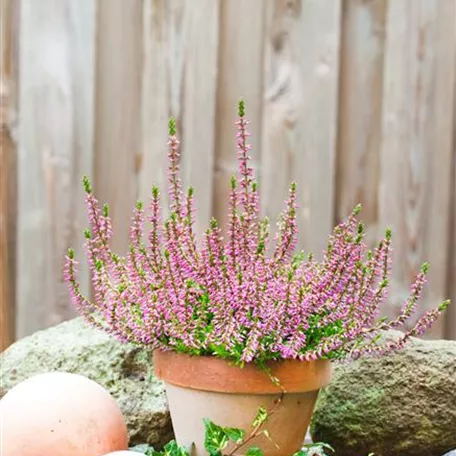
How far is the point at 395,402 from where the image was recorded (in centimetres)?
233

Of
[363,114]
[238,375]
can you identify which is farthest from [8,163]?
[238,375]

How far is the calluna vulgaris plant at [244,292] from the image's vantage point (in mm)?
1923

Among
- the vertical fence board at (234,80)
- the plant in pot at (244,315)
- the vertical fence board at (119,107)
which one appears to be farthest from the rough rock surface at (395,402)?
the vertical fence board at (119,107)

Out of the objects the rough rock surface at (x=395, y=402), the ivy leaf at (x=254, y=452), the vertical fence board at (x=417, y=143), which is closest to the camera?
the ivy leaf at (x=254, y=452)

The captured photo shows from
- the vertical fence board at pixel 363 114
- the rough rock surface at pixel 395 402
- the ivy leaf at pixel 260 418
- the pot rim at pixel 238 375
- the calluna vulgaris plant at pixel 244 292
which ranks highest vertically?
the vertical fence board at pixel 363 114

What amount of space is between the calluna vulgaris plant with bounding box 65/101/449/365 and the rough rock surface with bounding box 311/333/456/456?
0.30 meters

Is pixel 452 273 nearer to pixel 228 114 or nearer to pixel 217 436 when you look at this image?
pixel 228 114

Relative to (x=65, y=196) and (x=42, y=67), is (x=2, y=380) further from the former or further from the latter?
(x=42, y=67)

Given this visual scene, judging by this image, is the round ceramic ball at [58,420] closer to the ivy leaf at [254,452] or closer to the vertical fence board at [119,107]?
the ivy leaf at [254,452]

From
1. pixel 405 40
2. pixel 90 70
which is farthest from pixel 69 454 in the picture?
pixel 405 40

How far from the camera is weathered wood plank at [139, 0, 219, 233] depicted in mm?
2906

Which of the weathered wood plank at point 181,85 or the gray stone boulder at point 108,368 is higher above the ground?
the weathered wood plank at point 181,85

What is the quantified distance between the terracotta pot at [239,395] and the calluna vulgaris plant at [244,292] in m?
0.03

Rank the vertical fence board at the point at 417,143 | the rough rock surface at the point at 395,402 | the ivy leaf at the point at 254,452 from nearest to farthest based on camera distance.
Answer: the ivy leaf at the point at 254,452, the rough rock surface at the point at 395,402, the vertical fence board at the point at 417,143
